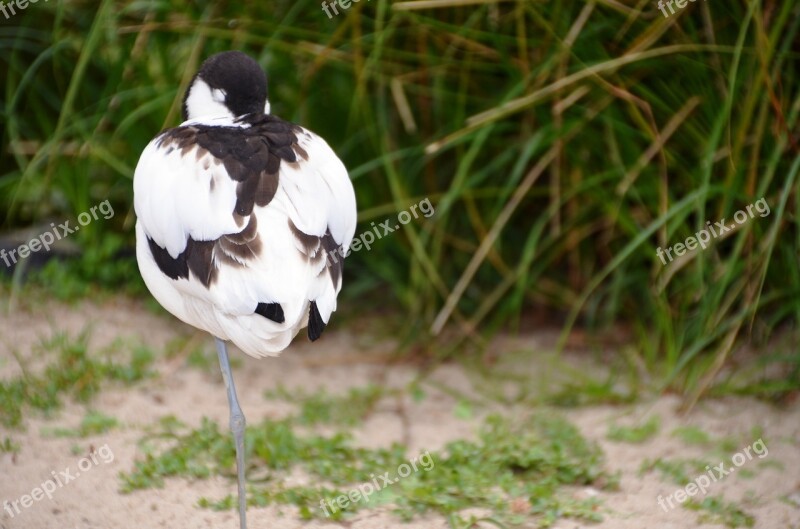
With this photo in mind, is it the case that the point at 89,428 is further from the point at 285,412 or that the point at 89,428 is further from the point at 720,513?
the point at 720,513

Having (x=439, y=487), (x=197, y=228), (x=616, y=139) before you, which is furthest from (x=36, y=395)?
(x=616, y=139)

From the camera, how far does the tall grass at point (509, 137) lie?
390cm

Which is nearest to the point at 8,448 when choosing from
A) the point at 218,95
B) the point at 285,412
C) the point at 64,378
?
the point at 64,378

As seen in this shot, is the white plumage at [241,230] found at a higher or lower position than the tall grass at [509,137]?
lower

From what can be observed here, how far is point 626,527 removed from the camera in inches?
124

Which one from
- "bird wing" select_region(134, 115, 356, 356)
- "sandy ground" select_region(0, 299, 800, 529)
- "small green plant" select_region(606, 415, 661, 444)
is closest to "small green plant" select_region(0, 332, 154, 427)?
"sandy ground" select_region(0, 299, 800, 529)

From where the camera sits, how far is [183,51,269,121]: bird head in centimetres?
332

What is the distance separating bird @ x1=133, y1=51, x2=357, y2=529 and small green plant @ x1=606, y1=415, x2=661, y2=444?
1.31m

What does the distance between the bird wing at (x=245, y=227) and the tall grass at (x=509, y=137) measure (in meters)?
0.97

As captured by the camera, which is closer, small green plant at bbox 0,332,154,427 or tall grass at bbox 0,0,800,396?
small green plant at bbox 0,332,154,427

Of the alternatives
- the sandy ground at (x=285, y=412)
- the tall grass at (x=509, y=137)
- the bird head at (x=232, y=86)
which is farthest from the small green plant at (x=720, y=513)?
the bird head at (x=232, y=86)

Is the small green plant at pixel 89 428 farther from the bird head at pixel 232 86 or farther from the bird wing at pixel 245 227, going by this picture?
the bird head at pixel 232 86

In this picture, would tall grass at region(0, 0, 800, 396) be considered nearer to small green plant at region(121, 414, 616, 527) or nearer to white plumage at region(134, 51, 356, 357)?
small green plant at region(121, 414, 616, 527)

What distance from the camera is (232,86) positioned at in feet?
10.9
